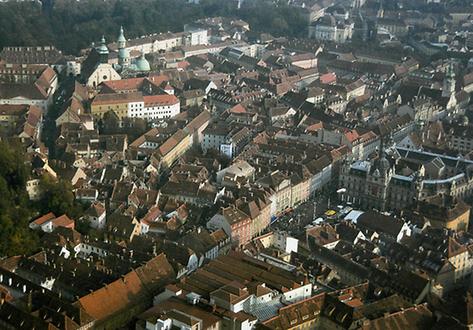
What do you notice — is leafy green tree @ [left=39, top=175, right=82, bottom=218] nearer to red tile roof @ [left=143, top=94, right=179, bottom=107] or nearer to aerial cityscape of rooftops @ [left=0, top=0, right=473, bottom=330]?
aerial cityscape of rooftops @ [left=0, top=0, right=473, bottom=330]

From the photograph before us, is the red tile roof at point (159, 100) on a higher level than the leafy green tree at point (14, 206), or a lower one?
lower

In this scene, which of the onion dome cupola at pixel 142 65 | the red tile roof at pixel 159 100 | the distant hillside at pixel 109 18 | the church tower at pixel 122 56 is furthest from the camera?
the distant hillside at pixel 109 18

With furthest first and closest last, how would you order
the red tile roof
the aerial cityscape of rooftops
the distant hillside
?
the distant hillside → the red tile roof → the aerial cityscape of rooftops

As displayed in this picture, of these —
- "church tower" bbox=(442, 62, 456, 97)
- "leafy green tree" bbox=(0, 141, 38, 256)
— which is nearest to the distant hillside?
"church tower" bbox=(442, 62, 456, 97)

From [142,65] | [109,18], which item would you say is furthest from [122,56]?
[109,18]

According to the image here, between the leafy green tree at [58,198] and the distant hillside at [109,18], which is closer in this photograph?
the leafy green tree at [58,198]

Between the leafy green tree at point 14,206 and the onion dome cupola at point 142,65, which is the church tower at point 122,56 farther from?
the leafy green tree at point 14,206

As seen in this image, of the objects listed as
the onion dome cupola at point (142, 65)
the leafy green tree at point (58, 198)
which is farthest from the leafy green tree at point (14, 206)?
the onion dome cupola at point (142, 65)

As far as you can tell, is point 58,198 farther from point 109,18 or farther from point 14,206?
point 109,18
